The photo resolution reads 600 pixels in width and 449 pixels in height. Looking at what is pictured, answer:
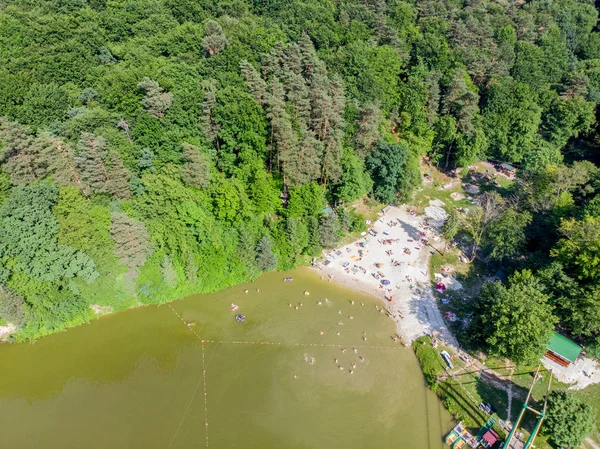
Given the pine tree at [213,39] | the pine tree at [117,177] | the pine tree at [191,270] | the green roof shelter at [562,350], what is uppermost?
the pine tree at [213,39]

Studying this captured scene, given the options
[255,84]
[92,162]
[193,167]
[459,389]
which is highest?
[255,84]

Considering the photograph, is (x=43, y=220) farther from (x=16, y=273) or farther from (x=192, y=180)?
(x=192, y=180)

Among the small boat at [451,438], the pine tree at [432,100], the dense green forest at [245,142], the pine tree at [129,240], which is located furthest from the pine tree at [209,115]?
the small boat at [451,438]

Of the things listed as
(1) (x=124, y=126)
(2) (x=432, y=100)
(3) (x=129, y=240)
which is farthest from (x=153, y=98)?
(2) (x=432, y=100)

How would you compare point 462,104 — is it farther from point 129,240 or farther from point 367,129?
point 129,240

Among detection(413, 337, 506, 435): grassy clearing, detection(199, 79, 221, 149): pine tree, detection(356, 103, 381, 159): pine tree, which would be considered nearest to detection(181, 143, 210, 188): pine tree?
detection(199, 79, 221, 149): pine tree

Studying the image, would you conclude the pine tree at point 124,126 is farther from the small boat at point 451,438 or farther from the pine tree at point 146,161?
the small boat at point 451,438

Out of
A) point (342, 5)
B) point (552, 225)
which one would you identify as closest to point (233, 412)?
point (552, 225)
